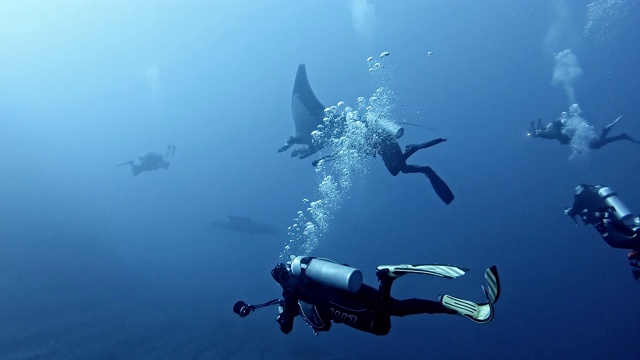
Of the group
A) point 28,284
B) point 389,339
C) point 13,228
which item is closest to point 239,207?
point 13,228

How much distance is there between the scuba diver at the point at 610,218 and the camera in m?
7.04

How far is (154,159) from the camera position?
28.8m

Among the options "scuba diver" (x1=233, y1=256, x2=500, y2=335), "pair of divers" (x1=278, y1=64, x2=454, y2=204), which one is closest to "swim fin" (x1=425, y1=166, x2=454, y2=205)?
"pair of divers" (x1=278, y1=64, x2=454, y2=204)

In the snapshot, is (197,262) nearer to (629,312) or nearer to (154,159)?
(154,159)

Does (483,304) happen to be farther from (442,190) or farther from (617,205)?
(617,205)

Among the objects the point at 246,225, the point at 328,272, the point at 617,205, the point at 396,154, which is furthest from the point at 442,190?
the point at 246,225

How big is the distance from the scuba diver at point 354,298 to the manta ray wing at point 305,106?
9.15 m

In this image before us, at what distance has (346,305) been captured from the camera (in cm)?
464

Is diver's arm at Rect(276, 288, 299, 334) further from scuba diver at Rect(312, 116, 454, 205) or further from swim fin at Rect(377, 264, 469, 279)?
scuba diver at Rect(312, 116, 454, 205)

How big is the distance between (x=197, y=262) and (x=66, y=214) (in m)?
13.8

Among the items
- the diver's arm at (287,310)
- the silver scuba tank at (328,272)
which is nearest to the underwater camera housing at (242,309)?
the diver's arm at (287,310)

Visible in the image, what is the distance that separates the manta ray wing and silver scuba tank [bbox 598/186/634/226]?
8.52 metres

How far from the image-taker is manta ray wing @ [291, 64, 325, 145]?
1351 centimetres

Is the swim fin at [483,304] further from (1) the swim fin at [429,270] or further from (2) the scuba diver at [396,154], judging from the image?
(2) the scuba diver at [396,154]
